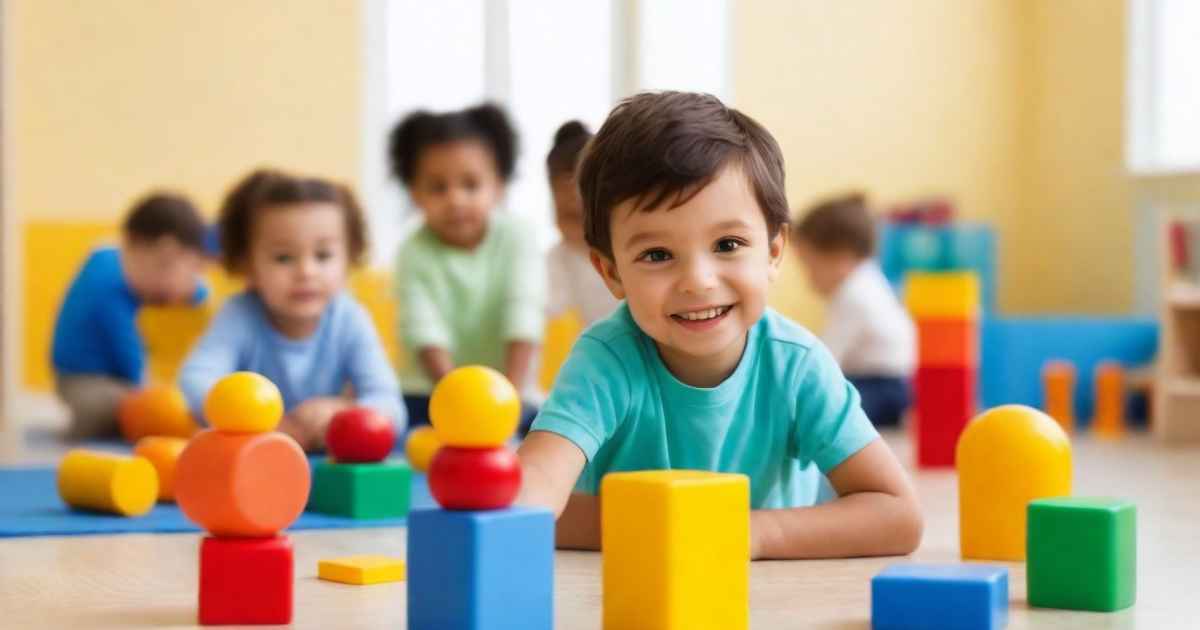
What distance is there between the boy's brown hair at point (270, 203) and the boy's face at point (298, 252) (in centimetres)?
2

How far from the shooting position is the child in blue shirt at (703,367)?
1466 millimetres

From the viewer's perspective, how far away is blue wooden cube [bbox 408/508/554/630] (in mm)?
1087

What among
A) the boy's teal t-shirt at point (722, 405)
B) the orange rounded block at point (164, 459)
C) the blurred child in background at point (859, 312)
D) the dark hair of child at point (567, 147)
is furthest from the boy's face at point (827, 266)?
the boy's teal t-shirt at point (722, 405)

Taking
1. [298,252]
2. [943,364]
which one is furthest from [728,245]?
[943,364]

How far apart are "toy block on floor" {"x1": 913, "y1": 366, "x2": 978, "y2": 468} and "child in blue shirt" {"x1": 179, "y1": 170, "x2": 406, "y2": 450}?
1.01 meters

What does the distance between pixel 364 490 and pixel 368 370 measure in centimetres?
82

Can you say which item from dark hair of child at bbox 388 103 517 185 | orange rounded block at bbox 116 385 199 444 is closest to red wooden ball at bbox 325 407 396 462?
dark hair of child at bbox 388 103 517 185

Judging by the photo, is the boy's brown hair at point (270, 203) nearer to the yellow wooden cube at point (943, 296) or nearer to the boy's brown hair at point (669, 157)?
the yellow wooden cube at point (943, 296)

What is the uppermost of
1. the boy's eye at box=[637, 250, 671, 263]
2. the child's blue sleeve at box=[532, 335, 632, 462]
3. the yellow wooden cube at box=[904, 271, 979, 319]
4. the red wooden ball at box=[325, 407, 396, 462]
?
the boy's eye at box=[637, 250, 671, 263]

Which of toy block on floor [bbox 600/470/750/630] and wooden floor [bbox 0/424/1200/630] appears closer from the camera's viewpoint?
toy block on floor [bbox 600/470/750/630]

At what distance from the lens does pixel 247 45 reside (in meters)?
5.14

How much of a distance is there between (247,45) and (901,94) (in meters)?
2.57

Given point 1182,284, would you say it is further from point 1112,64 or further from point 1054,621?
point 1054,621

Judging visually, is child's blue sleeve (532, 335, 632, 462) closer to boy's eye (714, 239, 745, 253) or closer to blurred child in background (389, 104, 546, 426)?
boy's eye (714, 239, 745, 253)
